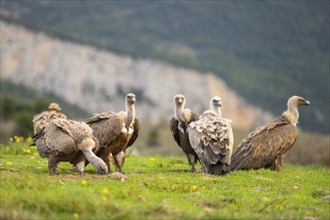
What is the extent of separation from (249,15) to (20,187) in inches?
7298

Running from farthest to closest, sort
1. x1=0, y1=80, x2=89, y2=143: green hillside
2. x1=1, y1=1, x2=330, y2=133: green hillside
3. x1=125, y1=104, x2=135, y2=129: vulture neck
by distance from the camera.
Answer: x1=1, y1=1, x2=330, y2=133: green hillside
x1=0, y1=80, x2=89, y2=143: green hillside
x1=125, y1=104, x2=135, y2=129: vulture neck

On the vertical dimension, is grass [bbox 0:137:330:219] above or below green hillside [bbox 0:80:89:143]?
above

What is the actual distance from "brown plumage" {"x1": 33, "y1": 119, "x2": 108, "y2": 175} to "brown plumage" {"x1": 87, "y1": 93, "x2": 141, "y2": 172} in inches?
27.0

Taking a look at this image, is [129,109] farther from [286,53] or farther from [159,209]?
[286,53]

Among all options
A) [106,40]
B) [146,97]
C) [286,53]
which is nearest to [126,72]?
[146,97]

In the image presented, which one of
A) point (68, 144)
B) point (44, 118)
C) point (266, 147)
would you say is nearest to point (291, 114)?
point (266, 147)

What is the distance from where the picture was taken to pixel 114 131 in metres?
15.4

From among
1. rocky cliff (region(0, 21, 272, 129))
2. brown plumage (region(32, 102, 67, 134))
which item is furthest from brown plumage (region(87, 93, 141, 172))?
rocky cliff (region(0, 21, 272, 129))

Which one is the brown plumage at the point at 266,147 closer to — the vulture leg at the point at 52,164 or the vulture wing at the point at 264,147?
the vulture wing at the point at 264,147

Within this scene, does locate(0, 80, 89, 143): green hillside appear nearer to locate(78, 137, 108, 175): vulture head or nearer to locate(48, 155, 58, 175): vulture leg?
locate(48, 155, 58, 175): vulture leg

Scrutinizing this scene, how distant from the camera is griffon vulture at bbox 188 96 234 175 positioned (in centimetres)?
1518

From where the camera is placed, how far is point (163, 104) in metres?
139

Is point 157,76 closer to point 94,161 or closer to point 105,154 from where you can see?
point 105,154

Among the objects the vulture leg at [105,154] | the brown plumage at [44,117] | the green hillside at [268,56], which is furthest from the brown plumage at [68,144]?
the green hillside at [268,56]
